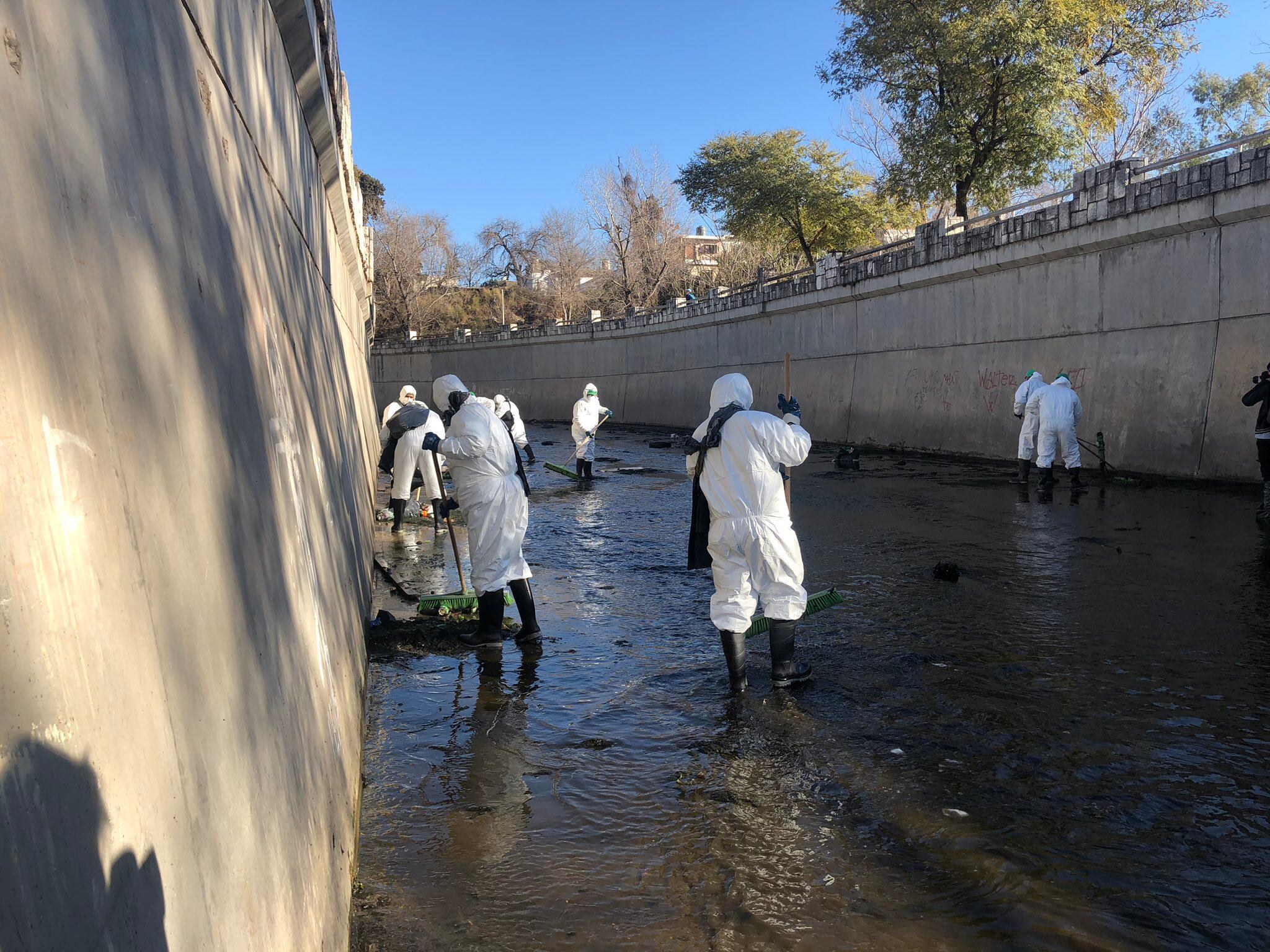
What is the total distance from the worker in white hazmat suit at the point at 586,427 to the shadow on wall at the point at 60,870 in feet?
51.7

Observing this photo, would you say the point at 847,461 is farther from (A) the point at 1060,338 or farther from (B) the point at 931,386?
(A) the point at 1060,338

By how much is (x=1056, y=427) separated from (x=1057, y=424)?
0.16 feet

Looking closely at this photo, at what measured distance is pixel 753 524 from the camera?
5.55 meters

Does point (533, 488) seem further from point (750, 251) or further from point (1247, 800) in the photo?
point (750, 251)

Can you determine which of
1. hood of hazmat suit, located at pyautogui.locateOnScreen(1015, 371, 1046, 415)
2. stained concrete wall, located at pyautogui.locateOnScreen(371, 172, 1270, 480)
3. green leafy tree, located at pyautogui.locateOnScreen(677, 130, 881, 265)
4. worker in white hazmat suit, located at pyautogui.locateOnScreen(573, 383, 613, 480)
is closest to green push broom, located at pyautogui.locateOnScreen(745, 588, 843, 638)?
hood of hazmat suit, located at pyautogui.locateOnScreen(1015, 371, 1046, 415)

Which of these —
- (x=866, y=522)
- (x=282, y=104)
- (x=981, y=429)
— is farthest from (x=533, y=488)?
(x=282, y=104)

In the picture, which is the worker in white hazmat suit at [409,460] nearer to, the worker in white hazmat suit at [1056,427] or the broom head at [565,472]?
the broom head at [565,472]

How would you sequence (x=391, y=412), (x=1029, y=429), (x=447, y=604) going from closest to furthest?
(x=447, y=604), (x=391, y=412), (x=1029, y=429)

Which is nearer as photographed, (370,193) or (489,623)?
(489,623)

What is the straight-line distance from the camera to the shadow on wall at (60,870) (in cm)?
114

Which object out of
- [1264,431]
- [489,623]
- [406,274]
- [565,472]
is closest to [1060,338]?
[1264,431]

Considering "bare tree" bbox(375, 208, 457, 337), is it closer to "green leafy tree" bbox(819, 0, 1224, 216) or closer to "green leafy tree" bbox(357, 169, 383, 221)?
"green leafy tree" bbox(357, 169, 383, 221)

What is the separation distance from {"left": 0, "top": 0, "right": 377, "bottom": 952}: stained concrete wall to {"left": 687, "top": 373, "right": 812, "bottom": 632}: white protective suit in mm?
2612

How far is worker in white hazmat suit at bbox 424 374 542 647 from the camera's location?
6648mm
